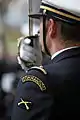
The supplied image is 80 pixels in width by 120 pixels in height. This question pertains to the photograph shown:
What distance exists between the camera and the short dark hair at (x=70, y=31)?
79 centimetres

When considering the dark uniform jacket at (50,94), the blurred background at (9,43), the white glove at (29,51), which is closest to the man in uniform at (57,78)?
the dark uniform jacket at (50,94)

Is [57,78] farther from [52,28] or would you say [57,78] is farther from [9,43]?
[9,43]

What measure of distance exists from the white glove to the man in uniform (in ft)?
1.27

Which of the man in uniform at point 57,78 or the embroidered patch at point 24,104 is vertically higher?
the man in uniform at point 57,78

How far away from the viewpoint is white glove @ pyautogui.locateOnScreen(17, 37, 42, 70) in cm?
122

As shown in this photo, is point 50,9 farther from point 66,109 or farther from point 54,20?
point 66,109

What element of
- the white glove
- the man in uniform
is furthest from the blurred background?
the man in uniform

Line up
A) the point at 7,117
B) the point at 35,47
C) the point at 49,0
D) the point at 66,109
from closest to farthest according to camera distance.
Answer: the point at 66,109 < the point at 49,0 < the point at 35,47 < the point at 7,117

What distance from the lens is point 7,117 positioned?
1620 millimetres

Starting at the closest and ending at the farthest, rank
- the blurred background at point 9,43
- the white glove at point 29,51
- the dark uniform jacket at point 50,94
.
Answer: the dark uniform jacket at point 50,94
the white glove at point 29,51
the blurred background at point 9,43

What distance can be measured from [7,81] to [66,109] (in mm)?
933

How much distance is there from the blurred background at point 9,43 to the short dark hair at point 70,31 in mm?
752

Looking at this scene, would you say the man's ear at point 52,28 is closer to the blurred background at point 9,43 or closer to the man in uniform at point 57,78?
the man in uniform at point 57,78

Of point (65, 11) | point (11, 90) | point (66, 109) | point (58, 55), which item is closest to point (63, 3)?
point (65, 11)
